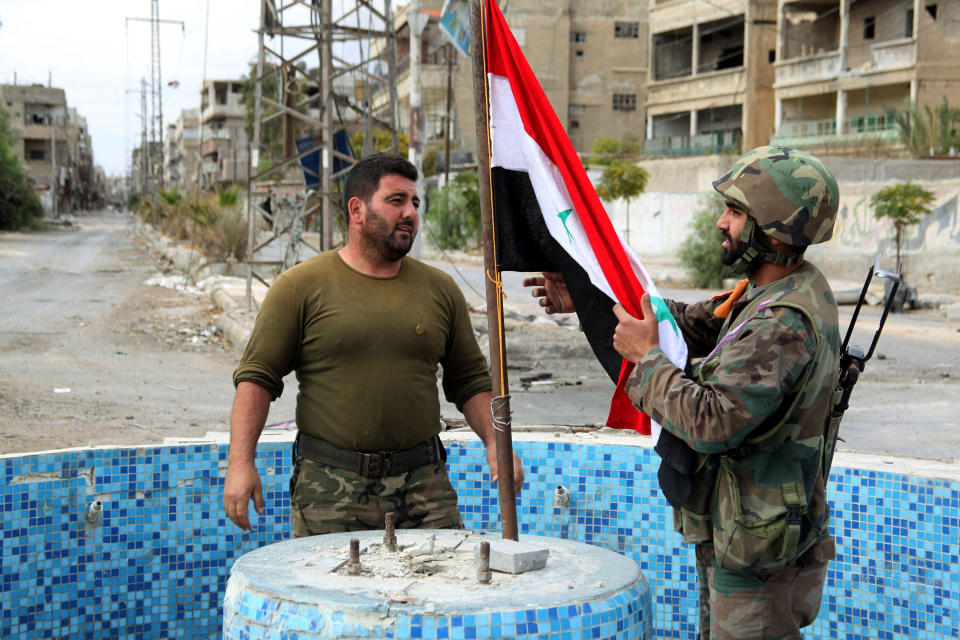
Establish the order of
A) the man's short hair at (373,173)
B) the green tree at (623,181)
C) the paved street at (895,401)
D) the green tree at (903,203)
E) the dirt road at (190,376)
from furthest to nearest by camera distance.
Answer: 1. the green tree at (623,181)
2. the green tree at (903,203)
3. the dirt road at (190,376)
4. the paved street at (895,401)
5. the man's short hair at (373,173)

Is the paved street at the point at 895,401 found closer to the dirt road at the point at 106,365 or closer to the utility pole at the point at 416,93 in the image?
the dirt road at the point at 106,365

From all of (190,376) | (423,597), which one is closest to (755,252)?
(423,597)

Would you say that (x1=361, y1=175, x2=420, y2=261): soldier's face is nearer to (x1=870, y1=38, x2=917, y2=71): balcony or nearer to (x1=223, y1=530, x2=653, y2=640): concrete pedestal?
(x1=223, y1=530, x2=653, y2=640): concrete pedestal

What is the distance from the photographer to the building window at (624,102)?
7419cm

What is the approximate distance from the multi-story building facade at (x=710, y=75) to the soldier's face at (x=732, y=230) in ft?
158

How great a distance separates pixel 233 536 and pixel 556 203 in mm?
2716

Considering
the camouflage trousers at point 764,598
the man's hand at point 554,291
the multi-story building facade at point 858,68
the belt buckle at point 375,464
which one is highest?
the multi-story building facade at point 858,68

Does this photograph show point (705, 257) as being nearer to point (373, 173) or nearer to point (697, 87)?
point (373, 173)

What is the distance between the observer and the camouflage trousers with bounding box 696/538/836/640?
9.53 ft

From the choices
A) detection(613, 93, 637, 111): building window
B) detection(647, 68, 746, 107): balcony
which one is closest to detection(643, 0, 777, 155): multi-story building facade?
detection(647, 68, 746, 107): balcony

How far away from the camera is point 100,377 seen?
41.0ft

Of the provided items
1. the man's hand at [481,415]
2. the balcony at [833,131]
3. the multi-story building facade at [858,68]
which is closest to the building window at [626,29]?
the multi-story building facade at [858,68]

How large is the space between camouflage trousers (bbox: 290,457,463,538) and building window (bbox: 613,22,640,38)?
2897 inches

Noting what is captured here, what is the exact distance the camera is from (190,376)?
1284 centimetres
